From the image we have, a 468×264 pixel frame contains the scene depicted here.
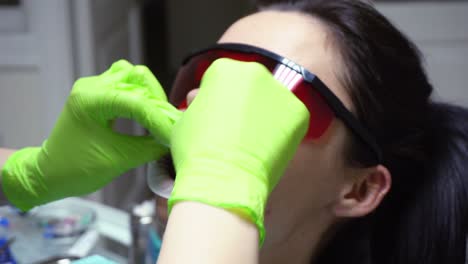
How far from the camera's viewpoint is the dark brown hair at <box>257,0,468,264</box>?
1.00 m

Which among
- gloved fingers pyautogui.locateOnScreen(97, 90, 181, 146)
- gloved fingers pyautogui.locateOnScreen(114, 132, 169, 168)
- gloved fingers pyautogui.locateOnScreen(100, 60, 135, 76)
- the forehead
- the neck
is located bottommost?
the neck

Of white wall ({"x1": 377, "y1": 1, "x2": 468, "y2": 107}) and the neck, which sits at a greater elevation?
the neck

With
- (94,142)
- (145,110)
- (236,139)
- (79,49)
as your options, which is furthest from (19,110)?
(236,139)

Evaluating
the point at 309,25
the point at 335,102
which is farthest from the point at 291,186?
the point at 309,25

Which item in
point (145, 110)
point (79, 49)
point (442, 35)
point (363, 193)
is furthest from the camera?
point (442, 35)

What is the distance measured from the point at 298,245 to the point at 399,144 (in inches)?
9.8

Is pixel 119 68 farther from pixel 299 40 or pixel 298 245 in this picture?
pixel 298 245

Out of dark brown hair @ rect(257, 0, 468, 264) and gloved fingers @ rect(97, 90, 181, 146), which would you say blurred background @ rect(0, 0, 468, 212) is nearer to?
dark brown hair @ rect(257, 0, 468, 264)

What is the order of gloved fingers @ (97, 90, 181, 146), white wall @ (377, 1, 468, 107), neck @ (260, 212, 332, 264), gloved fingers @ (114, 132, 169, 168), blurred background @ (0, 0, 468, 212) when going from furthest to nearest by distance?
white wall @ (377, 1, 468, 107) → blurred background @ (0, 0, 468, 212) → neck @ (260, 212, 332, 264) → gloved fingers @ (114, 132, 169, 168) → gloved fingers @ (97, 90, 181, 146)

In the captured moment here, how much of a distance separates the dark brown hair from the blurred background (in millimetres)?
842

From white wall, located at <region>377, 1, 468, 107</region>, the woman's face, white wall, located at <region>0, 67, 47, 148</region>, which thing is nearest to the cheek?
the woman's face

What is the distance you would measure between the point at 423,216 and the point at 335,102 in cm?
30

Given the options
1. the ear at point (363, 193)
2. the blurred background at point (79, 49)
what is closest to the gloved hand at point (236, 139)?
the ear at point (363, 193)

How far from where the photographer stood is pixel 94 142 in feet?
3.20
